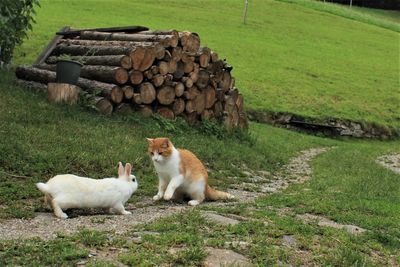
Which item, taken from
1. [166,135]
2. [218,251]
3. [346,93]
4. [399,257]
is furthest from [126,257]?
[346,93]

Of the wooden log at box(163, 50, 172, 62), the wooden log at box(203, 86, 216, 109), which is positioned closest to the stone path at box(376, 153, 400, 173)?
the wooden log at box(203, 86, 216, 109)

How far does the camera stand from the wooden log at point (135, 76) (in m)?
13.9

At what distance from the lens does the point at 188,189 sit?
8.54 m

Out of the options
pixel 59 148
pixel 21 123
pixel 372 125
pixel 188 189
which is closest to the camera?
pixel 188 189

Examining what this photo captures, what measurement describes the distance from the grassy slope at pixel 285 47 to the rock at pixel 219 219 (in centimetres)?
1722

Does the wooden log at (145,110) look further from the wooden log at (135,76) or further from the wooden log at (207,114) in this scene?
the wooden log at (207,114)

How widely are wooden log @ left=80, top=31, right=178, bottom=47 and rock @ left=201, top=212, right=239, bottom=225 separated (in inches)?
315

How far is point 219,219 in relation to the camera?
6.97m

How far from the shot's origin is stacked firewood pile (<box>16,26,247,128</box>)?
13.9m

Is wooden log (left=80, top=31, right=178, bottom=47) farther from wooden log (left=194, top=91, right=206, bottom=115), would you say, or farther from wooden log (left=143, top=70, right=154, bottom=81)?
wooden log (left=194, top=91, right=206, bottom=115)

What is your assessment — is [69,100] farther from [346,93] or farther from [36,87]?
[346,93]

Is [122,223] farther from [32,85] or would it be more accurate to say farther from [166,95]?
[32,85]

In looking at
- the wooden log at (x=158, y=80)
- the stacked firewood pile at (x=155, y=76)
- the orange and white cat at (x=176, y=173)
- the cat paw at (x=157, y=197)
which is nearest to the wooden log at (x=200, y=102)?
the stacked firewood pile at (x=155, y=76)

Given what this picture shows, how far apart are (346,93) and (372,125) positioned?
466cm
